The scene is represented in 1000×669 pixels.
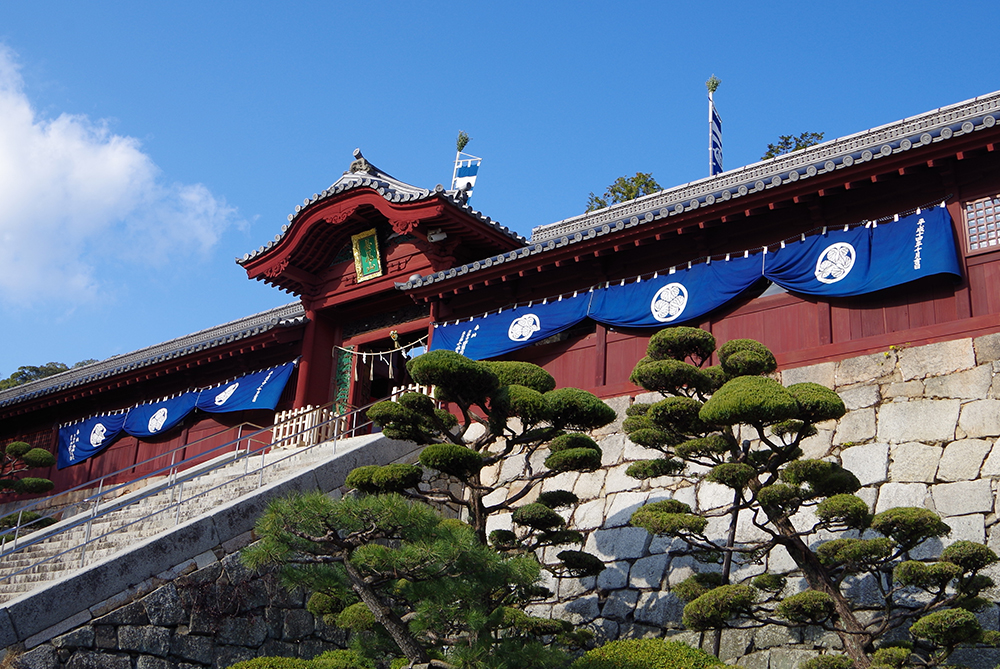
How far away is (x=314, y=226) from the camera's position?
18.9m

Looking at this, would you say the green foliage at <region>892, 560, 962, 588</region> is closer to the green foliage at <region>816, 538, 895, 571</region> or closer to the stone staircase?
the green foliage at <region>816, 538, 895, 571</region>

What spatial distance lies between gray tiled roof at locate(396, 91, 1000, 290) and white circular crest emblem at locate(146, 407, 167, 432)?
7.11 metres

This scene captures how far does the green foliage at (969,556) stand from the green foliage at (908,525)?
25cm

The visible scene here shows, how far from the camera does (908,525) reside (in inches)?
310

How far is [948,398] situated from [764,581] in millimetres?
3854

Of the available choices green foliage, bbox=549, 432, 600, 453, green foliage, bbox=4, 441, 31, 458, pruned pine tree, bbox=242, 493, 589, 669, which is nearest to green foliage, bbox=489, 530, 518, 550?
green foliage, bbox=549, 432, 600, 453

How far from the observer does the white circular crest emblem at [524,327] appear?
15062 millimetres

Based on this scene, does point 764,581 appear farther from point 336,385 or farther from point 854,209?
point 336,385

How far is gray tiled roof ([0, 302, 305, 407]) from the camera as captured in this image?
19.3 meters

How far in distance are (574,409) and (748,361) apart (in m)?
1.83

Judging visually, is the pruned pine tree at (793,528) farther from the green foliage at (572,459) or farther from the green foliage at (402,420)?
the green foliage at (402,420)

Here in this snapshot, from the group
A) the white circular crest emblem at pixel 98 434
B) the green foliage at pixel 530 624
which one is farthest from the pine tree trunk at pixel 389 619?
the white circular crest emblem at pixel 98 434

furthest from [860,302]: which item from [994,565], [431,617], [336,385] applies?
[336,385]

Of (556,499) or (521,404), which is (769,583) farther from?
(521,404)
